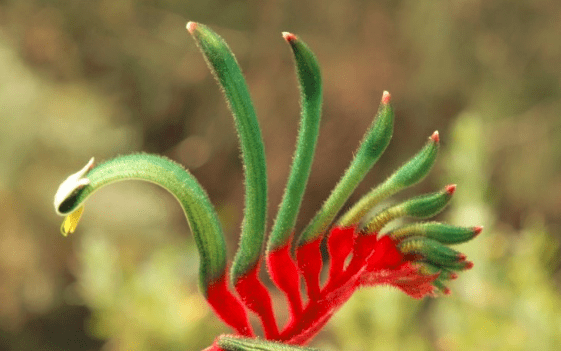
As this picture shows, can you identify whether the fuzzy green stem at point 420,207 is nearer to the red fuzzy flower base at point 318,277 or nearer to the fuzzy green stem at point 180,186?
the red fuzzy flower base at point 318,277

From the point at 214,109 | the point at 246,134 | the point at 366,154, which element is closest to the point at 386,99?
the point at 366,154

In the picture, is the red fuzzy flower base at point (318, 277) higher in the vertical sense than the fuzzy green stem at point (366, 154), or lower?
lower

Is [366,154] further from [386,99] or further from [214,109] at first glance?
[214,109]

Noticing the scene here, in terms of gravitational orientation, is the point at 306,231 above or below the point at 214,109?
below

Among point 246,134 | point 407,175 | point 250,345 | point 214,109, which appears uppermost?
point 214,109

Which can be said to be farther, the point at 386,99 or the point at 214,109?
the point at 214,109

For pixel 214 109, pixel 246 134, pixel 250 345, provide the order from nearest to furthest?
1. pixel 250 345
2. pixel 246 134
3. pixel 214 109

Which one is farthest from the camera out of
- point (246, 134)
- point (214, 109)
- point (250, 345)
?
point (214, 109)

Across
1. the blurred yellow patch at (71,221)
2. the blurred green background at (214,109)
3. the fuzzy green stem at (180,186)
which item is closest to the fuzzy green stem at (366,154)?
the fuzzy green stem at (180,186)

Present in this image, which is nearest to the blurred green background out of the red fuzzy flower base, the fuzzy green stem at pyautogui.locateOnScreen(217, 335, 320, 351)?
the red fuzzy flower base
